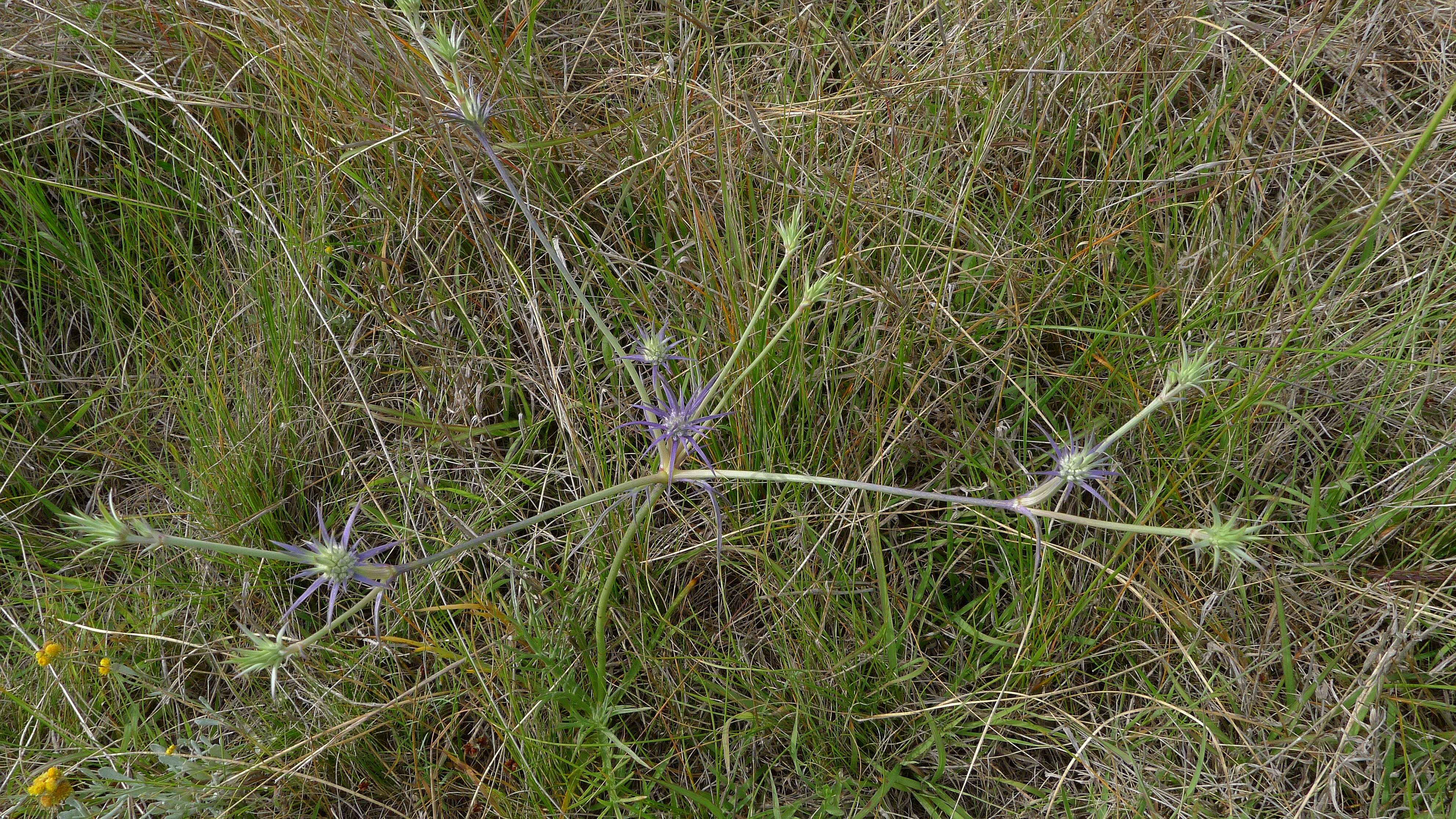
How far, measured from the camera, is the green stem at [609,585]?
65.2 inches

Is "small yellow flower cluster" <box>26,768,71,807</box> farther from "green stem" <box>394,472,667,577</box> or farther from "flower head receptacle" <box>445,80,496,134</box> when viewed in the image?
"flower head receptacle" <box>445,80,496,134</box>

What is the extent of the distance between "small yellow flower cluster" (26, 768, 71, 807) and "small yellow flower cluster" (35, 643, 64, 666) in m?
0.24

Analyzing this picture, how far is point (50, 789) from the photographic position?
1.92 meters

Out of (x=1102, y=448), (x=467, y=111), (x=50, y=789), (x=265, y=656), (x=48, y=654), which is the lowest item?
(x=50, y=789)

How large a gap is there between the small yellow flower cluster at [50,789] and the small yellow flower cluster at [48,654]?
24 cm

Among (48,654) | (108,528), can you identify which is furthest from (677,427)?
(48,654)

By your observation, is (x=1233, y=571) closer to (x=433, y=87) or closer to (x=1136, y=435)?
(x=1136, y=435)

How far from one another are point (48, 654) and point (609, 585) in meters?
1.36

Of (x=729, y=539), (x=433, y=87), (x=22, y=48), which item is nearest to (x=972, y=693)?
(x=729, y=539)

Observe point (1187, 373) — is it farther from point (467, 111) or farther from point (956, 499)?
point (467, 111)

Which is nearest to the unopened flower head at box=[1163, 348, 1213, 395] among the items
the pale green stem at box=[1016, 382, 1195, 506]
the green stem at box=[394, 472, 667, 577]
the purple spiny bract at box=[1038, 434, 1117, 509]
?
the pale green stem at box=[1016, 382, 1195, 506]

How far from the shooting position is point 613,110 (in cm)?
249

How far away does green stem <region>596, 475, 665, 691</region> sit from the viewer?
1.66 meters

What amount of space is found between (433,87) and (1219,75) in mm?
2114
